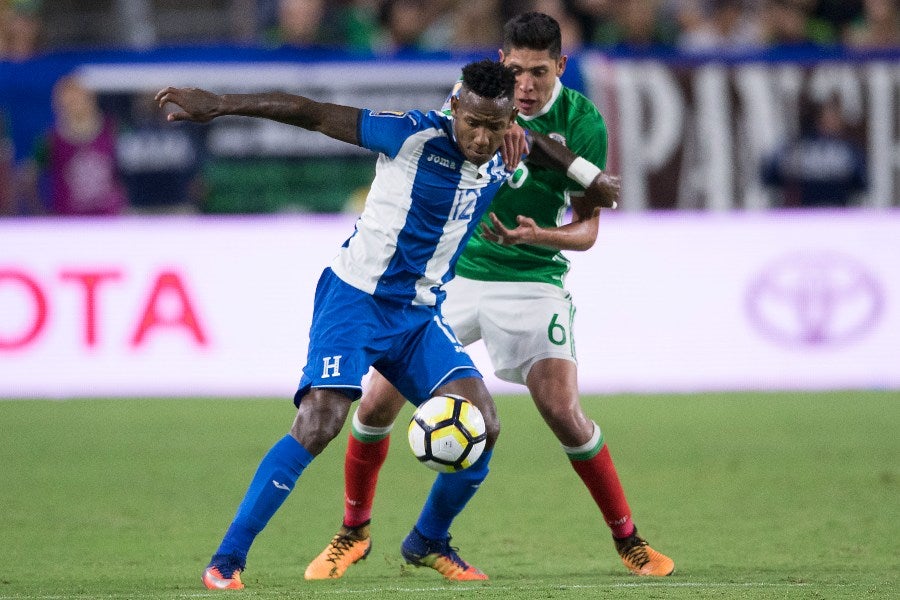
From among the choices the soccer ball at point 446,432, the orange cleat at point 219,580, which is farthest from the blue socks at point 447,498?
the orange cleat at point 219,580

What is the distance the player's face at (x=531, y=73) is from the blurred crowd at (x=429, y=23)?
6.96 m

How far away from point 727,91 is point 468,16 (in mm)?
2552

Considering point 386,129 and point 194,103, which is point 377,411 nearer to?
point 386,129

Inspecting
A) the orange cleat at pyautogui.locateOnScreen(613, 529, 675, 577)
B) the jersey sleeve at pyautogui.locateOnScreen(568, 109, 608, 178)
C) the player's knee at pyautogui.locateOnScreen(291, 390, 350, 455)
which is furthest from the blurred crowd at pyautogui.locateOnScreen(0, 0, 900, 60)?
the player's knee at pyautogui.locateOnScreen(291, 390, 350, 455)

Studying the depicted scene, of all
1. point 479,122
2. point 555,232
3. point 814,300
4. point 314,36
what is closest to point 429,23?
point 314,36

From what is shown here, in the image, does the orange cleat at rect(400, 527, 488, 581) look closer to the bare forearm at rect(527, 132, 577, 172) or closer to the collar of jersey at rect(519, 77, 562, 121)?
the bare forearm at rect(527, 132, 577, 172)

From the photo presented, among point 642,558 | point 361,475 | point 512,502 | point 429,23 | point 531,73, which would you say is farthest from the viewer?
point 429,23

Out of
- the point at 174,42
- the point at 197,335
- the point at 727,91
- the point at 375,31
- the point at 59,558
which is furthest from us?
the point at 174,42

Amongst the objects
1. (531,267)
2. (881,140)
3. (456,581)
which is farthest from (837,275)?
(456,581)

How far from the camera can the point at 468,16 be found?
13805 mm

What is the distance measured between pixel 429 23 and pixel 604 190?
28.3ft

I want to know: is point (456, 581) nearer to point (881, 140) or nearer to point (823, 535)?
Result: point (823, 535)

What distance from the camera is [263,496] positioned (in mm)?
5359

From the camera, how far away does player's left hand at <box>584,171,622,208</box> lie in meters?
6.08
